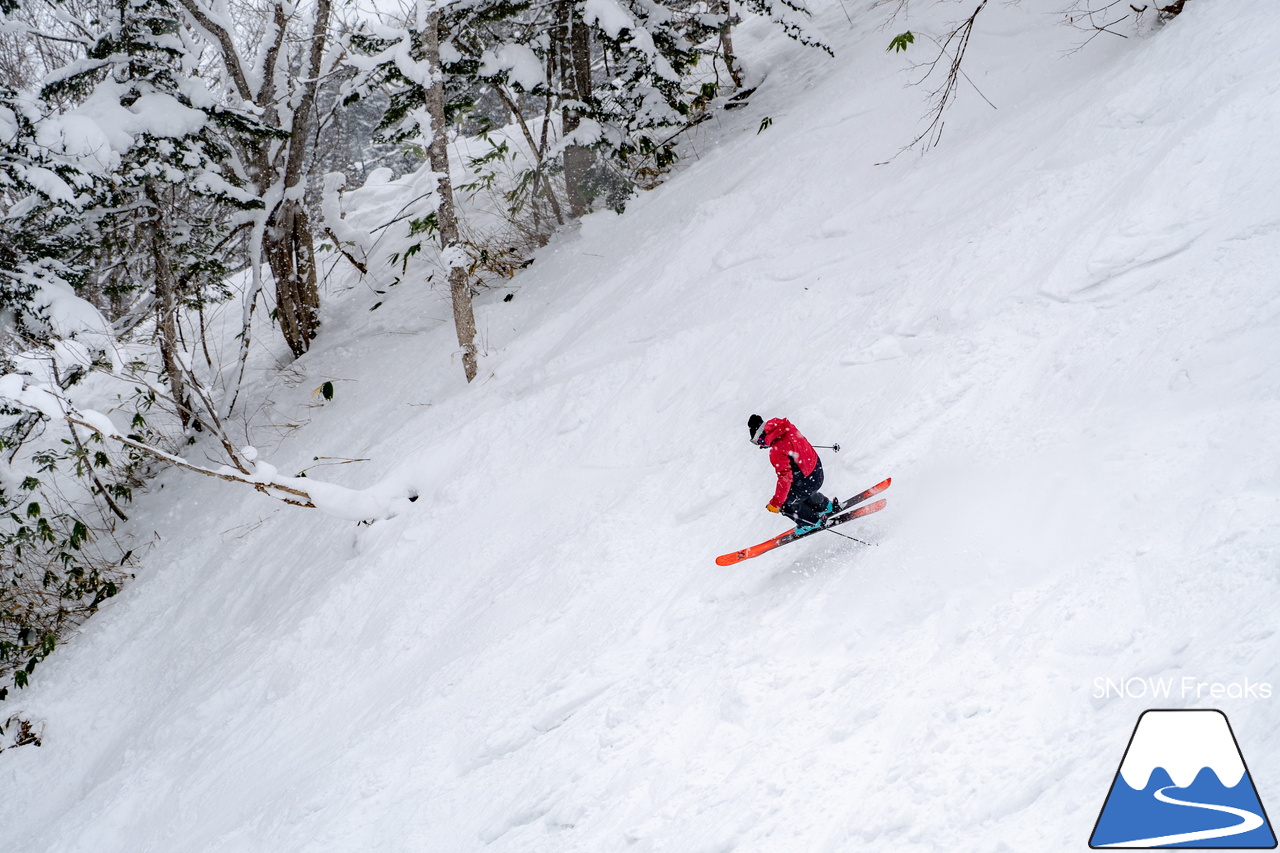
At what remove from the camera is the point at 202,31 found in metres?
10.1

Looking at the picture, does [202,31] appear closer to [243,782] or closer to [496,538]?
[496,538]

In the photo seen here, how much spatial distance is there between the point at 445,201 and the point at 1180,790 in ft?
27.2

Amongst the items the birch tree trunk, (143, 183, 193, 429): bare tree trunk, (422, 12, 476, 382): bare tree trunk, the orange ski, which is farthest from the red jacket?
the birch tree trunk

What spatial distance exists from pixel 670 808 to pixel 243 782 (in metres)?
3.98

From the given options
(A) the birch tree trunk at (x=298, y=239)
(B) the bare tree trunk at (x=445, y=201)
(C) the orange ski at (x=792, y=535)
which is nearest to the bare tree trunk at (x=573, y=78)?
(B) the bare tree trunk at (x=445, y=201)

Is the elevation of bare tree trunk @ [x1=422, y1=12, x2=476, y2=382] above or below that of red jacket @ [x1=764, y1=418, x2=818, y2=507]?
above

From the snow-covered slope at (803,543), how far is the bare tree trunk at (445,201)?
514 millimetres

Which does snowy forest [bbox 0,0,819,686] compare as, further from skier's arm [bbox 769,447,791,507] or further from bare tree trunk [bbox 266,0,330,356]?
skier's arm [bbox 769,447,791,507]

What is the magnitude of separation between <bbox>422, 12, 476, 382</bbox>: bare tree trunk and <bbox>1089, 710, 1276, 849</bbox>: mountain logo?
306 inches

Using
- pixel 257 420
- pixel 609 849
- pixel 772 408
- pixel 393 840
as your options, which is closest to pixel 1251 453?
pixel 772 408

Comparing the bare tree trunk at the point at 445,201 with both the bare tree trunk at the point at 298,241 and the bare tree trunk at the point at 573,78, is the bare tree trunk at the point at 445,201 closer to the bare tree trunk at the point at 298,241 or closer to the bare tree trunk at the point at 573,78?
the bare tree trunk at the point at 573,78

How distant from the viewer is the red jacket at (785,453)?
17.5 feet

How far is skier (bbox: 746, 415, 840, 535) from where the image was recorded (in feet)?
17.3

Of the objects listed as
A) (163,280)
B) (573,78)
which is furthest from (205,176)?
(573,78)
